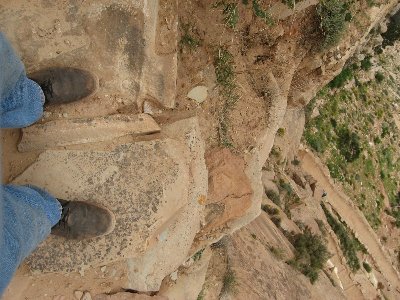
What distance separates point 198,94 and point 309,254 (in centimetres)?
418

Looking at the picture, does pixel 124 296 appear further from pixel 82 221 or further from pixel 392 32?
pixel 392 32

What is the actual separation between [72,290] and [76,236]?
0.55m

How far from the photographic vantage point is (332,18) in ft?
17.0

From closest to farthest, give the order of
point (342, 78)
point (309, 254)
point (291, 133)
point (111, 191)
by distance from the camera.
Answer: point (111, 191)
point (309, 254)
point (291, 133)
point (342, 78)

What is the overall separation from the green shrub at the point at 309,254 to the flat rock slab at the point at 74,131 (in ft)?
13.2

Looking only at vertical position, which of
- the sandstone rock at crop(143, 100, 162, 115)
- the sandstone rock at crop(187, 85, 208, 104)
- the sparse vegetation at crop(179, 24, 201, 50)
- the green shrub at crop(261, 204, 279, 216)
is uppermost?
the sparse vegetation at crop(179, 24, 201, 50)

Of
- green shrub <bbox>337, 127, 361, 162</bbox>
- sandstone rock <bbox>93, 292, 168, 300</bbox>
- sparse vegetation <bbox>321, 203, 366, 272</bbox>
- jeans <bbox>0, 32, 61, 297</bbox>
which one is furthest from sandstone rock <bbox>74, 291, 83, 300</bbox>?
green shrub <bbox>337, 127, 361, 162</bbox>

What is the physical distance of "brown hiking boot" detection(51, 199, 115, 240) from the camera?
3287 mm

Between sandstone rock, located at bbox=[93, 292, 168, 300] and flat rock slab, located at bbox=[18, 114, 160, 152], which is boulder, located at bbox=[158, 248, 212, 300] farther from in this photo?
flat rock slab, located at bbox=[18, 114, 160, 152]

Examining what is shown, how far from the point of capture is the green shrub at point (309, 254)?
23.4 feet

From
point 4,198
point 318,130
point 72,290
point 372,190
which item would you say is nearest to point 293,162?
point 318,130

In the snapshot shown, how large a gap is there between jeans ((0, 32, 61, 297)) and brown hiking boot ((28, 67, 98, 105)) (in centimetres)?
19

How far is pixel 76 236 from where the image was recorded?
3.37m

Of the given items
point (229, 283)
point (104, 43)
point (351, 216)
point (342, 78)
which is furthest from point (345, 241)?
point (104, 43)
